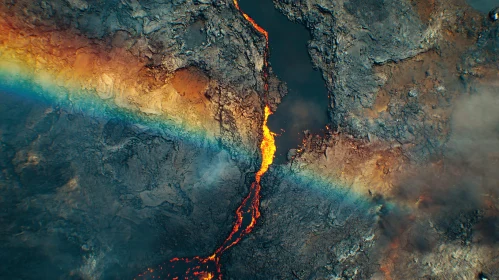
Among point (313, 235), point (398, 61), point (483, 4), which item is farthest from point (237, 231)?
point (483, 4)

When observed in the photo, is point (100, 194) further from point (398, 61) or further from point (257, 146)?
point (398, 61)

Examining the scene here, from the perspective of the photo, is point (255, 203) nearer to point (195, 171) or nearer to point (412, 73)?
point (195, 171)

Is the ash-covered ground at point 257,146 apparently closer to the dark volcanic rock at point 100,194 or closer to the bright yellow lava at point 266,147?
the dark volcanic rock at point 100,194

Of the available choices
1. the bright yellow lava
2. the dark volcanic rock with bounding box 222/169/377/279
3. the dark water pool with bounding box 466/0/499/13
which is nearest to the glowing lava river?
the bright yellow lava

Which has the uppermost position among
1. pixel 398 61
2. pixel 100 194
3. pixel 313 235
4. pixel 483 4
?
pixel 483 4

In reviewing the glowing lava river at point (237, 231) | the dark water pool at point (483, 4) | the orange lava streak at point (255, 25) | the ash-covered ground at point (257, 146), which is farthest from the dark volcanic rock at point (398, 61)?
the glowing lava river at point (237, 231)

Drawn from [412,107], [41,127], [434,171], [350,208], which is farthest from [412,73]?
[41,127]
